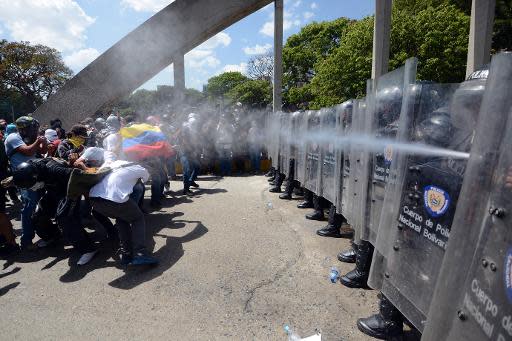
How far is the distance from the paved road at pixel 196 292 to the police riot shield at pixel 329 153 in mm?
742

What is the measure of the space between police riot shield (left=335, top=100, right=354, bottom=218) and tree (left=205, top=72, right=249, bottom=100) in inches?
2073

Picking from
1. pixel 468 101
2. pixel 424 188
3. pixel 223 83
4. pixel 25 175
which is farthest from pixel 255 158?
pixel 223 83

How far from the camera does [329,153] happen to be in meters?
4.91

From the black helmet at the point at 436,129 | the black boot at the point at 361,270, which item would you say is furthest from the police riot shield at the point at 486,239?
the black boot at the point at 361,270

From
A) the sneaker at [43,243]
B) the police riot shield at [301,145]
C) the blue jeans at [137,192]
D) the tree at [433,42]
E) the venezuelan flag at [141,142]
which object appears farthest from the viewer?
the tree at [433,42]

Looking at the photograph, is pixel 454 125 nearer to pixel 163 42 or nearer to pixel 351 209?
pixel 351 209

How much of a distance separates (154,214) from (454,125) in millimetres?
5393

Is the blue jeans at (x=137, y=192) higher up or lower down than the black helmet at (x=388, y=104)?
lower down

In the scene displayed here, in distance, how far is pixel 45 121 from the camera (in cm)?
1165

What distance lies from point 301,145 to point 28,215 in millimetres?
4688

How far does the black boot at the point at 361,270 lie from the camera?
338 centimetres

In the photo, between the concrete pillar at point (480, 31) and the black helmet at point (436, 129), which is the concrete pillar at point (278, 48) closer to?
the concrete pillar at point (480, 31)

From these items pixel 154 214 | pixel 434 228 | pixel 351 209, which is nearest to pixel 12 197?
pixel 154 214

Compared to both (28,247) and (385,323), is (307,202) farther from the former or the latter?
(28,247)
